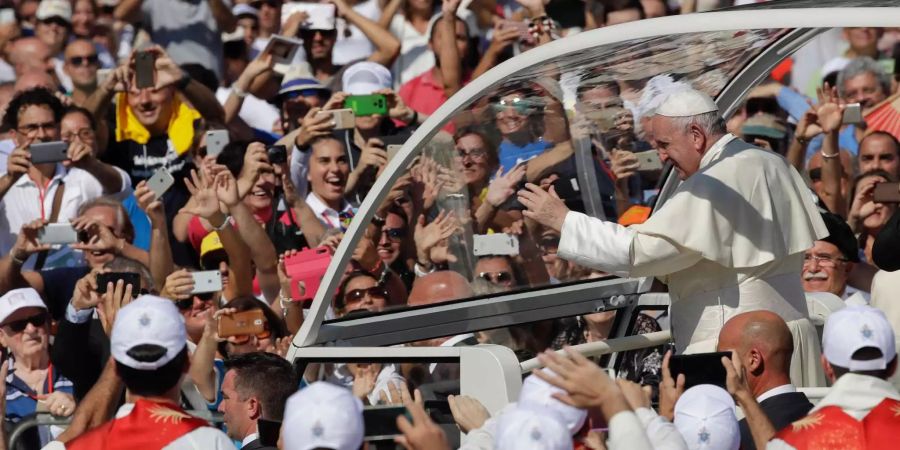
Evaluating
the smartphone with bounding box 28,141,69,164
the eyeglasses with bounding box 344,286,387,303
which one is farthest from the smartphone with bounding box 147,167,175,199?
the eyeglasses with bounding box 344,286,387,303

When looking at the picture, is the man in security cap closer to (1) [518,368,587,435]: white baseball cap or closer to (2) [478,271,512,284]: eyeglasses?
(1) [518,368,587,435]: white baseball cap

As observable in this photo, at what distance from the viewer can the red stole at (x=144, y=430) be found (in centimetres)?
468

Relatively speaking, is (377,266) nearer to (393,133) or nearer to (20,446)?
(20,446)

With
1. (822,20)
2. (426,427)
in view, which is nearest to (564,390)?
(426,427)

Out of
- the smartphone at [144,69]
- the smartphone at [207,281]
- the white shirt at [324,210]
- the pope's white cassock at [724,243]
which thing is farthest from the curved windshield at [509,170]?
the smartphone at [144,69]

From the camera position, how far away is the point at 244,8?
40.1 ft

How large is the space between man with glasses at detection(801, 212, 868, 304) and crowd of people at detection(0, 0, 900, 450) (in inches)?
0.7

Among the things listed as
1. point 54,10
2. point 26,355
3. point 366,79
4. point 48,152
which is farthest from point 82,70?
point 26,355

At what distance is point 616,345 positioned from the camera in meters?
6.40

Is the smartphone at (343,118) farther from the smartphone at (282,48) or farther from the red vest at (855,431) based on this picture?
the red vest at (855,431)

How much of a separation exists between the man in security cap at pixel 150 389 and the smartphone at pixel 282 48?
17.9 feet

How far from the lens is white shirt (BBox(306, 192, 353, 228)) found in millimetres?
9039

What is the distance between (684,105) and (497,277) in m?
1.23

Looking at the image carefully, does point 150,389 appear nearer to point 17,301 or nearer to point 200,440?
point 200,440
